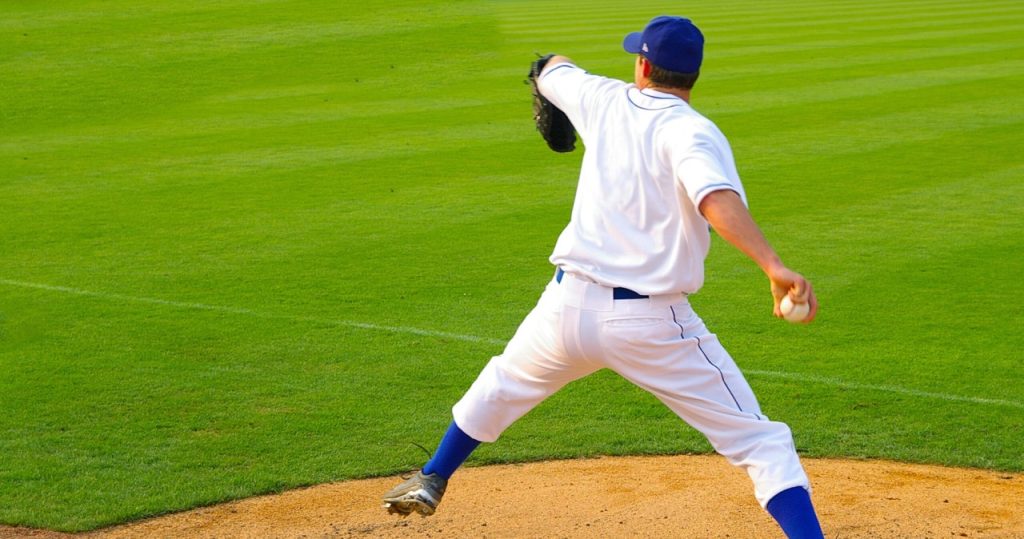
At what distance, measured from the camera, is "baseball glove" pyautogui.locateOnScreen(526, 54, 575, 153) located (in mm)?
4516

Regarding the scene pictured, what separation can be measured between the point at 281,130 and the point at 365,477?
898 centimetres

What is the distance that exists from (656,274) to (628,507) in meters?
1.51

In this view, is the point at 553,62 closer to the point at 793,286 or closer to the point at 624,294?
the point at 624,294

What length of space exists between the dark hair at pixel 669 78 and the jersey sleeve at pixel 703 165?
0.30m

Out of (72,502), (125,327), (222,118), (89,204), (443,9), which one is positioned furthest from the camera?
(443,9)

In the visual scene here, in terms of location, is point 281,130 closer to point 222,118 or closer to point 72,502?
point 222,118

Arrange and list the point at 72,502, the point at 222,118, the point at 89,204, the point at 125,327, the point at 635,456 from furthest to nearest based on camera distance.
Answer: the point at 222,118 → the point at 89,204 → the point at 125,327 → the point at 635,456 → the point at 72,502

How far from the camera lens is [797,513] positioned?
3.79m

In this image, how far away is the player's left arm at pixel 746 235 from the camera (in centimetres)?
341

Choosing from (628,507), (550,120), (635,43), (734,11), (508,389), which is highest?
(635,43)

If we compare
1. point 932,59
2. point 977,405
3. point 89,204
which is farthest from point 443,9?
point 977,405

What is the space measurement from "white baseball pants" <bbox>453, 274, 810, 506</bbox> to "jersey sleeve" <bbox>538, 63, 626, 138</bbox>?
553mm

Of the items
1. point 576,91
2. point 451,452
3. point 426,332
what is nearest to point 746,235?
point 576,91

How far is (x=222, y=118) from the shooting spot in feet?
48.2
